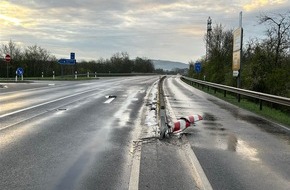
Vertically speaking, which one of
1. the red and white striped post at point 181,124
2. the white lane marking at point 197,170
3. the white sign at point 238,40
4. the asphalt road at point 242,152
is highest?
the white sign at point 238,40

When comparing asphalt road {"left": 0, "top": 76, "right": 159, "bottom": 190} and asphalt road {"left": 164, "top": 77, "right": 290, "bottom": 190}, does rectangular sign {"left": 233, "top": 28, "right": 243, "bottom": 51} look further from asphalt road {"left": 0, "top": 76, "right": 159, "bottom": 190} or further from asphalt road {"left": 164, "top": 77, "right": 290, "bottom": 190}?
asphalt road {"left": 0, "top": 76, "right": 159, "bottom": 190}

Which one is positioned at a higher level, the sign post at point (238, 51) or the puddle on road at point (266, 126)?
the sign post at point (238, 51)

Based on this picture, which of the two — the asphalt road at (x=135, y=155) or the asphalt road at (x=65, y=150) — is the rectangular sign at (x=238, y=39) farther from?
the asphalt road at (x=65, y=150)

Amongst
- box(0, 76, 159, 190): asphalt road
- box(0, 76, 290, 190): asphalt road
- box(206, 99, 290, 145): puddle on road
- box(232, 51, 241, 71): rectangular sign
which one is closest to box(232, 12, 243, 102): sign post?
box(232, 51, 241, 71): rectangular sign

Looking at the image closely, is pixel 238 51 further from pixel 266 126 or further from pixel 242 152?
pixel 242 152

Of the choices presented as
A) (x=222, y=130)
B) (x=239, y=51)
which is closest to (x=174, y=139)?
(x=222, y=130)

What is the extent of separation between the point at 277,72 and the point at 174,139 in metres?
19.1

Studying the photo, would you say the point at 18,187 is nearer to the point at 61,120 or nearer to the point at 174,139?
the point at 174,139

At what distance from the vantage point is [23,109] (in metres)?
14.6

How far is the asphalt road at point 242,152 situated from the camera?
578 cm

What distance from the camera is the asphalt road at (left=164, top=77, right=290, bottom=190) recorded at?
5781mm

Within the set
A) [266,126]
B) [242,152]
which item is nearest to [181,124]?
[242,152]

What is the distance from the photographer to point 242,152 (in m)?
7.86

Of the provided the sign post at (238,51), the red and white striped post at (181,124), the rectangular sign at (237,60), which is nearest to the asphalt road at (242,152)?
the red and white striped post at (181,124)
